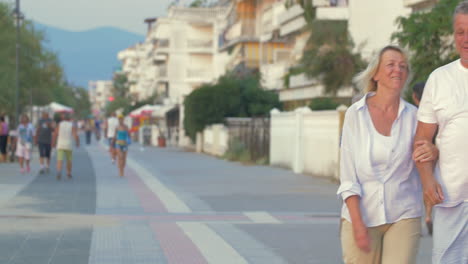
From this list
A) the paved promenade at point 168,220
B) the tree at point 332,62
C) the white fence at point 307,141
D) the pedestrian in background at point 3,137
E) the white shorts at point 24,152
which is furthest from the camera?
the tree at point 332,62

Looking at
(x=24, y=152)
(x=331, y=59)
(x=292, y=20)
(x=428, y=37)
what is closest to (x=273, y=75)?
(x=292, y=20)

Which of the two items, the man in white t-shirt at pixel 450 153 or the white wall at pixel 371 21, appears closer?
the man in white t-shirt at pixel 450 153

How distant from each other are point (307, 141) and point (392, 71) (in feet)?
68.3

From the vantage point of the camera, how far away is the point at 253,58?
212 feet

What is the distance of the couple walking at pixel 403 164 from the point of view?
494 centimetres

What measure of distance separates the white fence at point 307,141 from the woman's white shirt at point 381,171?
17229 mm

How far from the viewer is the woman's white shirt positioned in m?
5.12

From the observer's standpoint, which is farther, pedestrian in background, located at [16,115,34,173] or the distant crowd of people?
pedestrian in background, located at [16,115,34,173]

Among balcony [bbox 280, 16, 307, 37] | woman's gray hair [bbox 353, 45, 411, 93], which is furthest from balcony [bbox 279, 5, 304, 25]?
woman's gray hair [bbox 353, 45, 411, 93]

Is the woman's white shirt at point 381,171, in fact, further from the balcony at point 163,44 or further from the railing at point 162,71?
the railing at point 162,71

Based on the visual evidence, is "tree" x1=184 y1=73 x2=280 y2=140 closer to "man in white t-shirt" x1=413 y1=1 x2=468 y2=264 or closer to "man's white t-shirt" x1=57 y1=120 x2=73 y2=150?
"man's white t-shirt" x1=57 y1=120 x2=73 y2=150

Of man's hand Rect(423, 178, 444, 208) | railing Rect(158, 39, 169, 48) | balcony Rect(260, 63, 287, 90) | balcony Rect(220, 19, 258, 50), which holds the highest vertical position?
railing Rect(158, 39, 169, 48)

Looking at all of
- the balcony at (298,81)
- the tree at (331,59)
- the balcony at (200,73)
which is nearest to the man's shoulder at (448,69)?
the tree at (331,59)

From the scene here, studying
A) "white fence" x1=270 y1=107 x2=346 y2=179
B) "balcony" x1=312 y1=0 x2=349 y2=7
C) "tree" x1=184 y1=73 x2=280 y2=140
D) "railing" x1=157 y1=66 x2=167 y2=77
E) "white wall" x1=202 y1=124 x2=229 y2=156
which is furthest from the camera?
"railing" x1=157 y1=66 x2=167 y2=77
